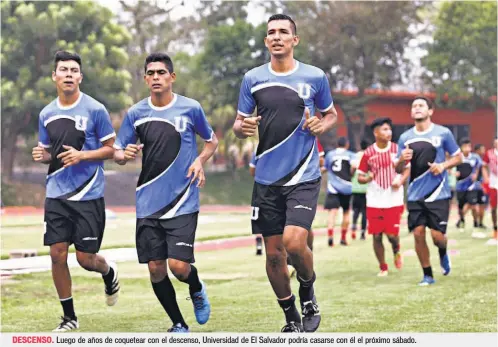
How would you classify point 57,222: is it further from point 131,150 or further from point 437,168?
point 437,168

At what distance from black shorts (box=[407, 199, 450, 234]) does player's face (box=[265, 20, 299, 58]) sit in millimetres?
4920

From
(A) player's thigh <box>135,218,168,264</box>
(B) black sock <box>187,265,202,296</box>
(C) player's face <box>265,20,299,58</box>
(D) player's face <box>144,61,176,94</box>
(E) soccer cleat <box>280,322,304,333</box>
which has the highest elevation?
(C) player's face <box>265,20,299,58</box>

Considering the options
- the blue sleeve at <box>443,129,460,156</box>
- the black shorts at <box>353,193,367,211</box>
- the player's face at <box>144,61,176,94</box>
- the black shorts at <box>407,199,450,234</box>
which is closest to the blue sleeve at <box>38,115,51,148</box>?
the player's face at <box>144,61,176,94</box>

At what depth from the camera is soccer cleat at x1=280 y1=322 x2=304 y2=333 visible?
8.12 metres

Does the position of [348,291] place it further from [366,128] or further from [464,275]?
[366,128]

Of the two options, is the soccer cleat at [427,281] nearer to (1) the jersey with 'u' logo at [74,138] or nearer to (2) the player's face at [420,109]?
(2) the player's face at [420,109]

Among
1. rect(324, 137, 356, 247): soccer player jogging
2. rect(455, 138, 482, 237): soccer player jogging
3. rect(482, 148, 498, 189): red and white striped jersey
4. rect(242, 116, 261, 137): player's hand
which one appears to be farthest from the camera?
rect(455, 138, 482, 237): soccer player jogging

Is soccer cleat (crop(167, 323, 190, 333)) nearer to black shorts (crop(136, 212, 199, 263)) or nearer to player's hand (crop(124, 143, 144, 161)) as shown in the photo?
black shorts (crop(136, 212, 199, 263))

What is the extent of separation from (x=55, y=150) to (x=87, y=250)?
1.00m

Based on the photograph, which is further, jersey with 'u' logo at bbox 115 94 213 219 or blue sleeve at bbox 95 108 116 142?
blue sleeve at bbox 95 108 116 142

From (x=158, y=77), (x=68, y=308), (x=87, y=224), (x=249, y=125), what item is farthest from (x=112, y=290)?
(x=249, y=125)

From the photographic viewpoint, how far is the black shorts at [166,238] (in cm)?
816

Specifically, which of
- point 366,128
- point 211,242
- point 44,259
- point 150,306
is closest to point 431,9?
point 366,128

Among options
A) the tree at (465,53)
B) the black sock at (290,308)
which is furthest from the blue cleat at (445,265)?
the tree at (465,53)
